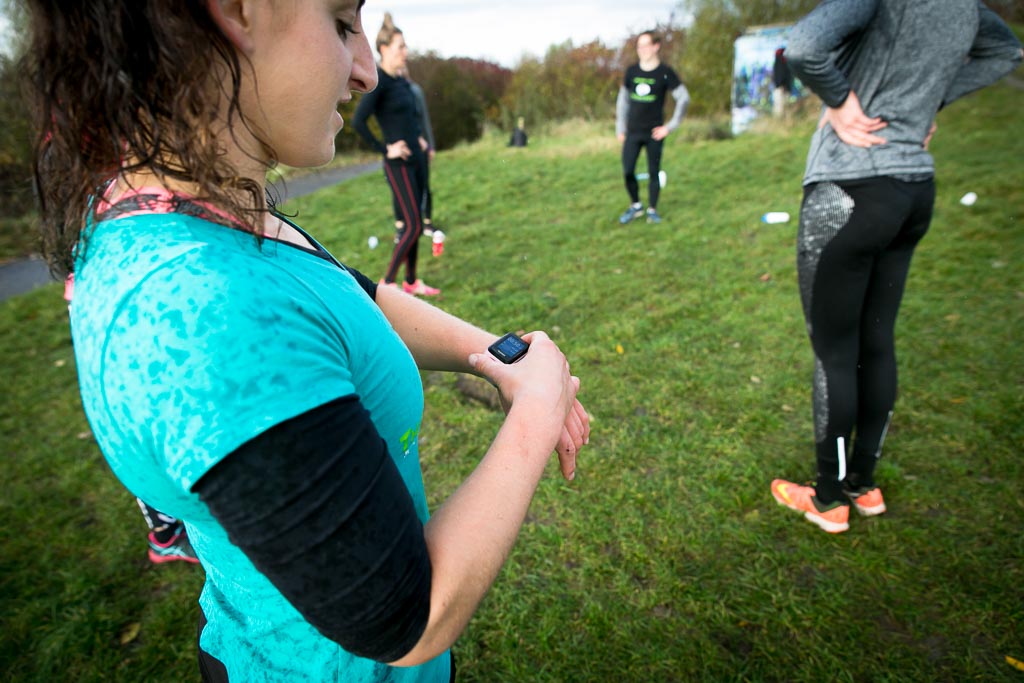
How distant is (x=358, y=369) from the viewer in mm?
816

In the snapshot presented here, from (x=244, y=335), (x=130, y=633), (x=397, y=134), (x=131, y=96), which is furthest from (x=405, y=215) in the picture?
(x=244, y=335)

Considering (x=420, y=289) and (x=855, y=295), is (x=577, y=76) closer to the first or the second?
(x=420, y=289)

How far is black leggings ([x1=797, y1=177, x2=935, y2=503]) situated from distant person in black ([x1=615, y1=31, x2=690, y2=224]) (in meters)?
5.64

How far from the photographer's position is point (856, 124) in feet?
7.61

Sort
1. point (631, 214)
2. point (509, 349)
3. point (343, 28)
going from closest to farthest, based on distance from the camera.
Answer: point (343, 28)
point (509, 349)
point (631, 214)

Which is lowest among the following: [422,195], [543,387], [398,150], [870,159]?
[422,195]

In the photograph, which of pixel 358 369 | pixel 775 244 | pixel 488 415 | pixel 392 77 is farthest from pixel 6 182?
pixel 358 369

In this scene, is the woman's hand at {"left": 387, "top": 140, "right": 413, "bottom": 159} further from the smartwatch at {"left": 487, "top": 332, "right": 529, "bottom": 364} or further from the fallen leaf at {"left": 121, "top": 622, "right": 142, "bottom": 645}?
the smartwatch at {"left": 487, "top": 332, "right": 529, "bottom": 364}

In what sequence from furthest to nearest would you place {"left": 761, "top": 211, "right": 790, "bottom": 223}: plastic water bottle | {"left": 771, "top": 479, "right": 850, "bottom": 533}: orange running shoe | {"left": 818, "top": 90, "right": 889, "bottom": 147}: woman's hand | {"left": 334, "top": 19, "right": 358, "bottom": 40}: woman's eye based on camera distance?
{"left": 761, "top": 211, "right": 790, "bottom": 223}: plastic water bottle → {"left": 771, "top": 479, "right": 850, "bottom": 533}: orange running shoe → {"left": 818, "top": 90, "right": 889, "bottom": 147}: woman's hand → {"left": 334, "top": 19, "right": 358, "bottom": 40}: woman's eye

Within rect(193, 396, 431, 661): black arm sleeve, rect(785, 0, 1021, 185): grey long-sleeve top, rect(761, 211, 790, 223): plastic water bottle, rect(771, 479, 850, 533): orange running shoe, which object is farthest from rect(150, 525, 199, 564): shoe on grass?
rect(761, 211, 790, 223): plastic water bottle

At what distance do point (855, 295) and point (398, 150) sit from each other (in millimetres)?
4786

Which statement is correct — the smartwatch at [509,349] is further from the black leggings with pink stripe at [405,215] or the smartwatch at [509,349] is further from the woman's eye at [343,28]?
the black leggings with pink stripe at [405,215]

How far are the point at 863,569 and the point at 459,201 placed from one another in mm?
8941

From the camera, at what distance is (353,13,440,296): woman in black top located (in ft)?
19.8
